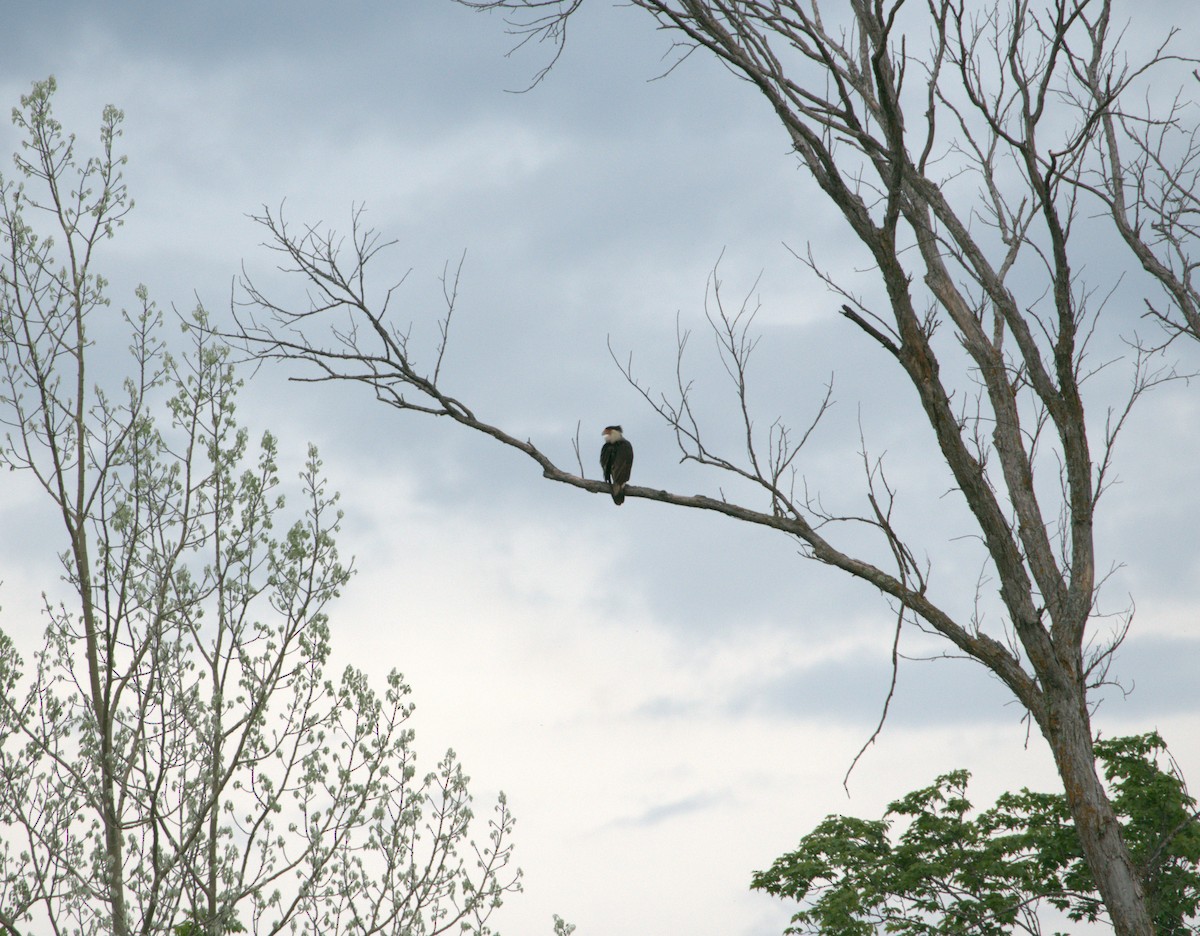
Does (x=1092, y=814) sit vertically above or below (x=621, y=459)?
below

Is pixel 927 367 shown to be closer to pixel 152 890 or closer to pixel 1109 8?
pixel 1109 8

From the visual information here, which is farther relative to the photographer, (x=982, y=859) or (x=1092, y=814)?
(x=982, y=859)

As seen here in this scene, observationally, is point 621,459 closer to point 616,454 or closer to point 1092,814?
point 616,454

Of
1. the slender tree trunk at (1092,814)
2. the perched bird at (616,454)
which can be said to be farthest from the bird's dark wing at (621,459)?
the slender tree trunk at (1092,814)

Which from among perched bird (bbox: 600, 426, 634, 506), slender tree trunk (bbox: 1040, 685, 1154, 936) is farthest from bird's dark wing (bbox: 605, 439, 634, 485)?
slender tree trunk (bbox: 1040, 685, 1154, 936)

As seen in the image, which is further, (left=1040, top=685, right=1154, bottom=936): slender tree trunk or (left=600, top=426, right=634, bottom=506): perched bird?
(left=600, top=426, right=634, bottom=506): perched bird

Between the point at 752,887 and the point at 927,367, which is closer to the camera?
the point at 927,367

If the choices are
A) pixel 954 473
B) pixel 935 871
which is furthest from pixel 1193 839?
pixel 954 473

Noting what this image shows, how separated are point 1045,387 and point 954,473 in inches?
65.6

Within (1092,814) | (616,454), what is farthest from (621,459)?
(1092,814)

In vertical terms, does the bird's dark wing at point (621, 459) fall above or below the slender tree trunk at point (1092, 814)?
above

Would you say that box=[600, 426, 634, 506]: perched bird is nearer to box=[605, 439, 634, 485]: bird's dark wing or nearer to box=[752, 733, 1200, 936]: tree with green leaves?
box=[605, 439, 634, 485]: bird's dark wing

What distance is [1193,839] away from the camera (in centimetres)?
1377

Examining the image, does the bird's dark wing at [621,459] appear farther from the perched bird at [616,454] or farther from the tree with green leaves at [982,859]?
the tree with green leaves at [982,859]
